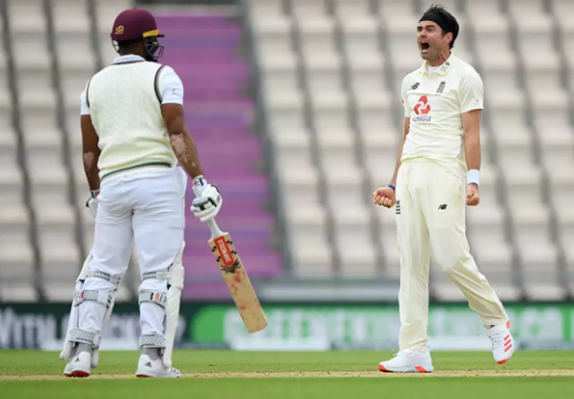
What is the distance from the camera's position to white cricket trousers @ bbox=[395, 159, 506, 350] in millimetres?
5223

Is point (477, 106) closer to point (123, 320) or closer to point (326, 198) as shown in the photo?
point (123, 320)

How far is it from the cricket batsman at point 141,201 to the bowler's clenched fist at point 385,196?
98 centimetres

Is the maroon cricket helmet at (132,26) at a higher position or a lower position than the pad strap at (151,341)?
higher

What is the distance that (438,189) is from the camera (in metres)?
5.23

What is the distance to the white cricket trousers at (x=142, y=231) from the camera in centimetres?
477

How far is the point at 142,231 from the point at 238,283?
0.54m

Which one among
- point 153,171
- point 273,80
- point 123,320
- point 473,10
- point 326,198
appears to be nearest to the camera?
point 153,171

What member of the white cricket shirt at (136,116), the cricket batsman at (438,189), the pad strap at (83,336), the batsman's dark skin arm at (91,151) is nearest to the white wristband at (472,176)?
the cricket batsman at (438,189)

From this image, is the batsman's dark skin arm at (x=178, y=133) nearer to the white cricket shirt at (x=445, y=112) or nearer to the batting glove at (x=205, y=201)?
the batting glove at (x=205, y=201)

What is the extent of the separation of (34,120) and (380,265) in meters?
4.38

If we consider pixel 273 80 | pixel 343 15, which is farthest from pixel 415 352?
pixel 343 15

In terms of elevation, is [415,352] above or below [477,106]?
below

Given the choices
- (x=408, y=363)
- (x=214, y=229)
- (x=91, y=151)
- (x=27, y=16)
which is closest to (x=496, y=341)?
(x=408, y=363)

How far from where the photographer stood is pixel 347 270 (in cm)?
1155
